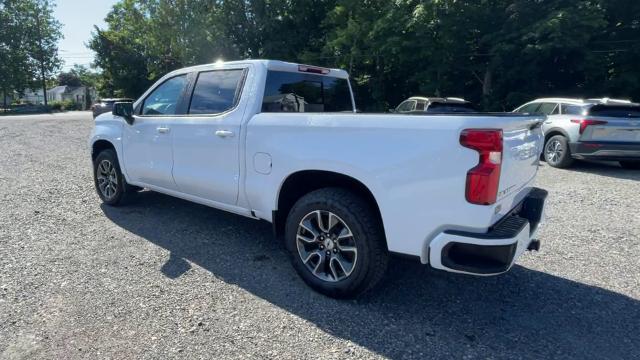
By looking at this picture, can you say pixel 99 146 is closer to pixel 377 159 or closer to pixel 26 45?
pixel 377 159

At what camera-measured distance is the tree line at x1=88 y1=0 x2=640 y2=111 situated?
52.1ft

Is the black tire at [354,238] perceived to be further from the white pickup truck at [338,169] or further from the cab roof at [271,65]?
the cab roof at [271,65]

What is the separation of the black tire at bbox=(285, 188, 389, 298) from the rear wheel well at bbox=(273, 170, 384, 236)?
0.07m

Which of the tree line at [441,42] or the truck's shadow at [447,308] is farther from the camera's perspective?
the tree line at [441,42]

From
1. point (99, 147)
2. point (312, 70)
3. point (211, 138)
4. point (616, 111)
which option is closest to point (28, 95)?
point (99, 147)

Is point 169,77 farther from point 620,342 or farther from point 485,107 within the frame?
point 485,107

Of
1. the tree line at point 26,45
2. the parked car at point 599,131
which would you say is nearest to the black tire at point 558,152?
the parked car at point 599,131

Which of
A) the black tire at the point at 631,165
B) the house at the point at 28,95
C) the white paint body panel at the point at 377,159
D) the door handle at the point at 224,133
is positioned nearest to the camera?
the white paint body panel at the point at 377,159

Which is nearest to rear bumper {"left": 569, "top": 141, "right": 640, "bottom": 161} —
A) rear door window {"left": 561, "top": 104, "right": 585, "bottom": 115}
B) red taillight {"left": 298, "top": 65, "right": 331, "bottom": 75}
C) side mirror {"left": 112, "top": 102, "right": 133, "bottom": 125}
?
rear door window {"left": 561, "top": 104, "right": 585, "bottom": 115}

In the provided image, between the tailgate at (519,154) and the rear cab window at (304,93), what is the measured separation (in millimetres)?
2091

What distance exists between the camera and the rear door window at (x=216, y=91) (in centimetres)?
384

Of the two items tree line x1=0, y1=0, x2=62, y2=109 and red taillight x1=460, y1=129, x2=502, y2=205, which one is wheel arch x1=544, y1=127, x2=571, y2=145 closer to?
red taillight x1=460, y1=129, x2=502, y2=205

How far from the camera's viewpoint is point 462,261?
2.54 metres

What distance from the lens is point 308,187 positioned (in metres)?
3.47
